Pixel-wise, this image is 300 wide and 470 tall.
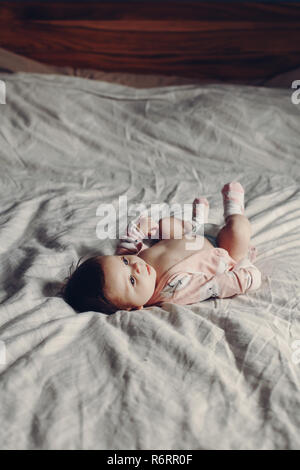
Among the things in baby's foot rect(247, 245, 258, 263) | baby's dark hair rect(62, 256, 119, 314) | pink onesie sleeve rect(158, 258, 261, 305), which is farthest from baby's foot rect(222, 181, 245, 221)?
baby's dark hair rect(62, 256, 119, 314)

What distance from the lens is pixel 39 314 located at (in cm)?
86

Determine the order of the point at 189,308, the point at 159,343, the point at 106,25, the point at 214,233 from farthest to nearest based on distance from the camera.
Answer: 1. the point at 106,25
2. the point at 214,233
3. the point at 189,308
4. the point at 159,343

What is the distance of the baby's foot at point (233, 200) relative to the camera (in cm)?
119

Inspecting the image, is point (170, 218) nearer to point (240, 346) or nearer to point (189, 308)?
point (189, 308)

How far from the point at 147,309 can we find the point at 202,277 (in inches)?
6.1

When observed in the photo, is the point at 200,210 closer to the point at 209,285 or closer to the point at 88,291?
the point at 209,285

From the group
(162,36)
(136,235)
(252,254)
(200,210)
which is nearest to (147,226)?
(136,235)

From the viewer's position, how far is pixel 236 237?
1.10 metres

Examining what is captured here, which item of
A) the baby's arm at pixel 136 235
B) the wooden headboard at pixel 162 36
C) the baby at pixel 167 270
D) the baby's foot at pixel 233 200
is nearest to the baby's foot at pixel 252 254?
the baby at pixel 167 270

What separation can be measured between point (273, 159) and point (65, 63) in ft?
2.91

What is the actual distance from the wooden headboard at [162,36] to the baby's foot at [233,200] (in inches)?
29.5

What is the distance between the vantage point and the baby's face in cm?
94
